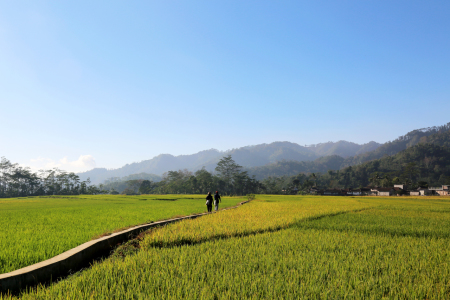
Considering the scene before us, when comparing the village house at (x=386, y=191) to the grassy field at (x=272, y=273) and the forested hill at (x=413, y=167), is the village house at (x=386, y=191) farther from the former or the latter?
the grassy field at (x=272, y=273)

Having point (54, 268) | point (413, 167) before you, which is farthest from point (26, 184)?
point (413, 167)

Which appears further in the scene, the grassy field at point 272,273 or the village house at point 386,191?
the village house at point 386,191

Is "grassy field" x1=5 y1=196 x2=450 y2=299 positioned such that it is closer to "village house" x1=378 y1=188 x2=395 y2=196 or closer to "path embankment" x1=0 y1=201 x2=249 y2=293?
"path embankment" x1=0 y1=201 x2=249 y2=293

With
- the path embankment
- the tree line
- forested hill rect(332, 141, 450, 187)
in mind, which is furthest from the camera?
forested hill rect(332, 141, 450, 187)

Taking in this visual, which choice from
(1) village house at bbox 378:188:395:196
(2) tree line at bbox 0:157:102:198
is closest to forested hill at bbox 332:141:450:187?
(1) village house at bbox 378:188:395:196

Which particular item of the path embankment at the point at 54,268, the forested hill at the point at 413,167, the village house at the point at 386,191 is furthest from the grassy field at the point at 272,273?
the forested hill at the point at 413,167

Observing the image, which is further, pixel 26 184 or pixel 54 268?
pixel 26 184

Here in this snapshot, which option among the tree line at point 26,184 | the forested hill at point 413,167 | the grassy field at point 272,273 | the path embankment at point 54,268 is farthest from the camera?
the forested hill at point 413,167

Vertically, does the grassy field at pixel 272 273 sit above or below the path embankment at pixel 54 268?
below

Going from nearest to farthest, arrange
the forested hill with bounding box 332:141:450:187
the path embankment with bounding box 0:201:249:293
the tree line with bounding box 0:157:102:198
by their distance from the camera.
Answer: the path embankment with bounding box 0:201:249:293 → the tree line with bounding box 0:157:102:198 → the forested hill with bounding box 332:141:450:187

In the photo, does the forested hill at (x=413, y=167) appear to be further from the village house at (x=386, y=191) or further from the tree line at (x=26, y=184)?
the tree line at (x=26, y=184)

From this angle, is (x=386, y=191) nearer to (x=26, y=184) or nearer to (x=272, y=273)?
(x=272, y=273)

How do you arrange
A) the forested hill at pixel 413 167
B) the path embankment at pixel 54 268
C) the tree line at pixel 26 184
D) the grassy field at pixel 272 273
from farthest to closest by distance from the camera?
the forested hill at pixel 413 167, the tree line at pixel 26 184, the path embankment at pixel 54 268, the grassy field at pixel 272 273

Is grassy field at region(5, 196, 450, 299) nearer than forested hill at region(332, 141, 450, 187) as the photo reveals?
Yes
